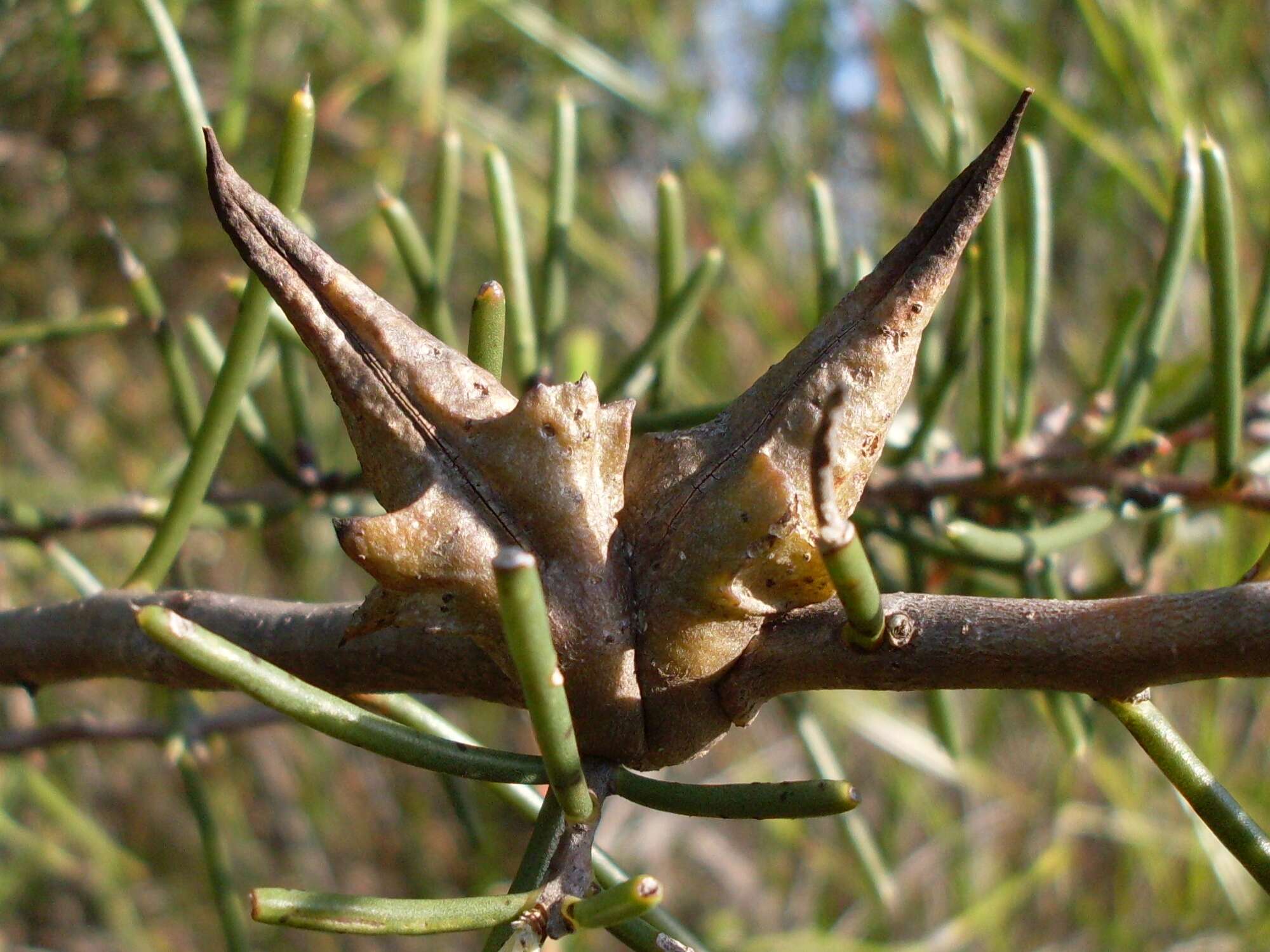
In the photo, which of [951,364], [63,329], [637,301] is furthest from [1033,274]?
[637,301]

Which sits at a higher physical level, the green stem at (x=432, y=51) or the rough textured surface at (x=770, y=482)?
the green stem at (x=432, y=51)

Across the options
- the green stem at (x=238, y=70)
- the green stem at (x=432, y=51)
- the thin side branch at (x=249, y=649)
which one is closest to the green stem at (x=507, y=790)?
the thin side branch at (x=249, y=649)

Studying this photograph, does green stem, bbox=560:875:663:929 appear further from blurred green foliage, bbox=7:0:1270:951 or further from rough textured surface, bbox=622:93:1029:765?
blurred green foliage, bbox=7:0:1270:951

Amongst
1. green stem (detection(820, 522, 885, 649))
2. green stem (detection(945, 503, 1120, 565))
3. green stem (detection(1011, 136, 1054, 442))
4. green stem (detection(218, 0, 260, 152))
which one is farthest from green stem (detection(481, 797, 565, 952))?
green stem (detection(218, 0, 260, 152))

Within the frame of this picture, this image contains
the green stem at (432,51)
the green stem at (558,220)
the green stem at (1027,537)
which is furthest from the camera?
the green stem at (432,51)

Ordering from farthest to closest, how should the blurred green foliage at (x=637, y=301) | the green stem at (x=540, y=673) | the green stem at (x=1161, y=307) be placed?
the blurred green foliage at (x=637, y=301) → the green stem at (x=1161, y=307) → the green stem at (x=540, y=673)

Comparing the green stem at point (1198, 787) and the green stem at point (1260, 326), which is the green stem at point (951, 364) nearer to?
the green stem at point (1260, 326)

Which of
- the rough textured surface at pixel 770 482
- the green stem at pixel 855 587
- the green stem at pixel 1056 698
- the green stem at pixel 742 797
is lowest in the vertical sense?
the green stem at pixel 742 797
